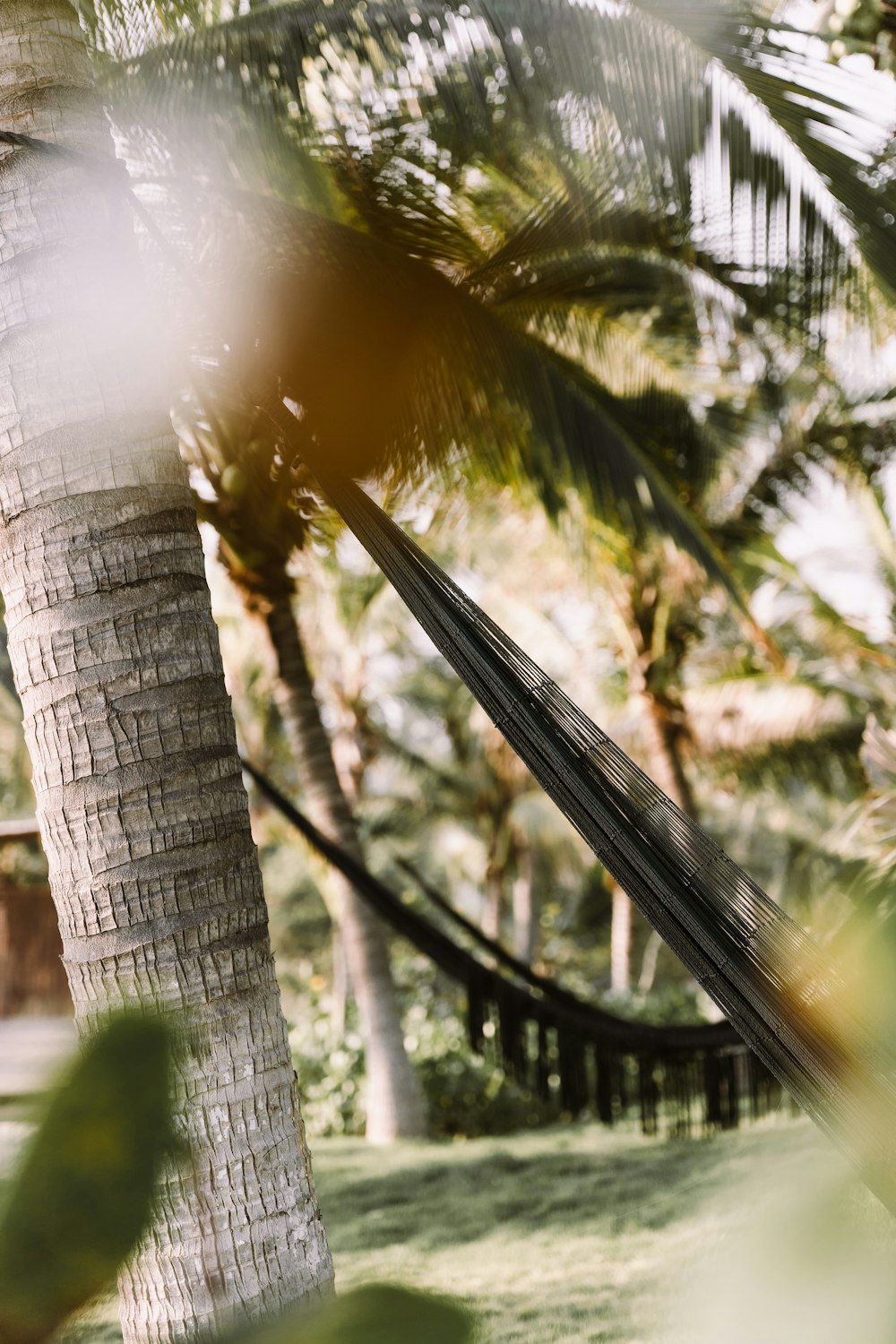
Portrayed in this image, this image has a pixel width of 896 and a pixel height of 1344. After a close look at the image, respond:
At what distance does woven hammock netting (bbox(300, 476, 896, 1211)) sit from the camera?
0.89m

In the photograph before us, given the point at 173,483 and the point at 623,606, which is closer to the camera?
the point at 173,483

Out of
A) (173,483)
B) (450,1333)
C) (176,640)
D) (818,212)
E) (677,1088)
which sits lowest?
(677,1088)

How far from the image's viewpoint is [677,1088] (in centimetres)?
341

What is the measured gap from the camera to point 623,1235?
3768 mm

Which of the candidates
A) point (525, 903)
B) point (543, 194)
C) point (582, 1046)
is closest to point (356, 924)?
point (582, 1046)

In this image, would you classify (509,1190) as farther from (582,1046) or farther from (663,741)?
(663,741)

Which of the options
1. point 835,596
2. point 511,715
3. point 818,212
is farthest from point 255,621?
point 835,596

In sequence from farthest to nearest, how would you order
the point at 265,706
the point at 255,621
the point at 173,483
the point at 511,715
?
1. the point at 265,706
2. the point at 255,621
3. the point at 173,483
4. the point at 511,715

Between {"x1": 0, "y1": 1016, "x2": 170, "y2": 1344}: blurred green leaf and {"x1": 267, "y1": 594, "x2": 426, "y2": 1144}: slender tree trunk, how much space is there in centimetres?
517

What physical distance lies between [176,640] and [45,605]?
0.17 metres

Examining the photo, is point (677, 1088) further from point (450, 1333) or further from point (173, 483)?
point (450, 1333)

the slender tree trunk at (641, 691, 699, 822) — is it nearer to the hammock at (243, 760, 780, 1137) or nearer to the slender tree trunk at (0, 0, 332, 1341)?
the hammock at (243, 760, 780, 1137)

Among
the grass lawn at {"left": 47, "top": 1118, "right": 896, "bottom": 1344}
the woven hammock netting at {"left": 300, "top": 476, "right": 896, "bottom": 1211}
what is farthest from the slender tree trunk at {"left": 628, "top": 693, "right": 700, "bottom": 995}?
the woven hammock netting at {"left": 300, "top": 476, "right": 896, "bottom": 1211}

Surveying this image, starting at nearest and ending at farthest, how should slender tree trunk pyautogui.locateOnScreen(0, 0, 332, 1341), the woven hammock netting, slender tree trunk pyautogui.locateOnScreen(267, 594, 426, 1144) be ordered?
1. the woven hammock netting
2. slender tree trunk pyautogui.locateOnScreen(0, 0, 332, 1341)
3. slender tree trunk pyautogui.locateOnScreen(267, 594, 426, 1144)
